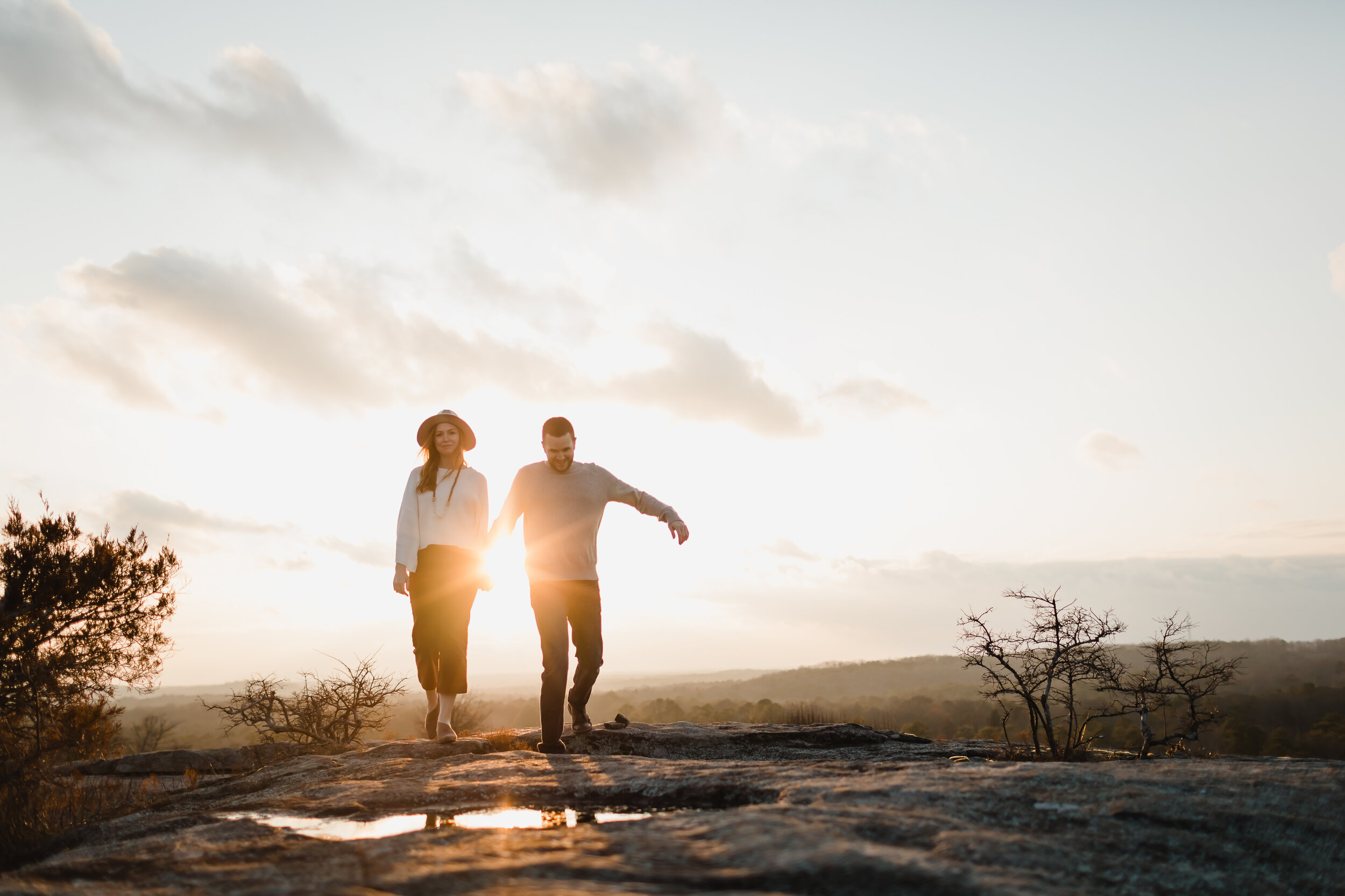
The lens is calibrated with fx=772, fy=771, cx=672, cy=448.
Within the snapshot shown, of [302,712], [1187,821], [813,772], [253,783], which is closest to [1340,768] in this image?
[1187,821]

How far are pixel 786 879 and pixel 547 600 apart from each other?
13.5ft

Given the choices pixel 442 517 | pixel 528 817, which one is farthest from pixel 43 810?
pixel 528 817

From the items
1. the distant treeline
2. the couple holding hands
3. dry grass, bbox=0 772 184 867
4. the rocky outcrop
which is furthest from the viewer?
the distant treeline

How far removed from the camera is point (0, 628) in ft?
49.2

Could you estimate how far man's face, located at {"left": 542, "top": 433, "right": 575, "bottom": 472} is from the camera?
5750 millimetres

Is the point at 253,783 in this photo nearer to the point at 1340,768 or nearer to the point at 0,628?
the point at 1340,768

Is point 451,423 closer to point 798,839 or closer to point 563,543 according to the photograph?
point 563,543

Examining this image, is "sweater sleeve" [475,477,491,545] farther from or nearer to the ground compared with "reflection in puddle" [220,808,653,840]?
farther from the ground

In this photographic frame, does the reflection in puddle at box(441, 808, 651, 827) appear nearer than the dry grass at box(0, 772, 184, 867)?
Yes

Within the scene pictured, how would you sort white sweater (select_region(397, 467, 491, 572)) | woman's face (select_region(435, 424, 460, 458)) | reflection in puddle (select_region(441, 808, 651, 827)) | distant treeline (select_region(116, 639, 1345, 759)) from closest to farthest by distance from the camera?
1. reflection in puddle (select_region(441, 808, 651, 827))
2. white sweater (select_region(397, 467, 491, 572))
3. woman's face (select_region(435, 424, 460, 458))
4. distant treeline (select_region(116, 639, 1345, 759))

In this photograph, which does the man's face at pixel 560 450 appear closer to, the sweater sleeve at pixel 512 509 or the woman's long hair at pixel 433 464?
the sweater sleeve at pixel 512 509

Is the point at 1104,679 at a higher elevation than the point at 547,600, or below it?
below

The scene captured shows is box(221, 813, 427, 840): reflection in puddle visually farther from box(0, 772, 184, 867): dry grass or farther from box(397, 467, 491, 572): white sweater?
box(397, 467, 491, 572): white sweater

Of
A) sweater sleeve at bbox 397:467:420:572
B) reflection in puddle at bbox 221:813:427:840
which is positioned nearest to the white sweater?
sweater sleeve at bbox 397:467:420:572
